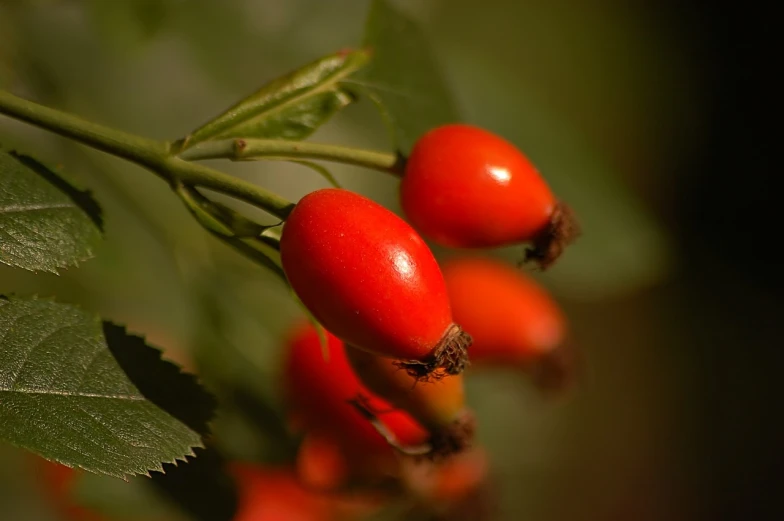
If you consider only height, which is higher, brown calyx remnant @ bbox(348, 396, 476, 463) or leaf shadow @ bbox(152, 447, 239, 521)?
brown calyx remnant @ bbox(348, 396, 476, 463)

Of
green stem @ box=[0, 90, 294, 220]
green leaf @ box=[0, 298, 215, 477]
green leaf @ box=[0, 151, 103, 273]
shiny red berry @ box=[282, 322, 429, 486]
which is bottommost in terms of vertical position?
green leaf @ box=[0, 298, 215, 477]

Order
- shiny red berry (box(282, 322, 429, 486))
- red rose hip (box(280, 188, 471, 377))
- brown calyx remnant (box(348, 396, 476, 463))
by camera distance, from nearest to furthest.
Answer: red rose hip (box(280, 188, 471, 377)) → brown calyx remnant (box(348, 396, 476, 463)) → shiny red berry (box(282, 322, 429, 486))

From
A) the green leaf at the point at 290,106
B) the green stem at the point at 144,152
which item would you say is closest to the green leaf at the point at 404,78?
the green leaf at the point at 290,106

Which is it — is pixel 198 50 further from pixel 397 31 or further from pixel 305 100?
pixel 305 100

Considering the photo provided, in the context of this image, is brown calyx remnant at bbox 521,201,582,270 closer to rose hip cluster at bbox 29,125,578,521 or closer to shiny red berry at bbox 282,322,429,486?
rose hip cluster at bbox 29,125,578,521

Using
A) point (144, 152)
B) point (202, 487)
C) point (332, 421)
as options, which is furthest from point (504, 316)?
point (144, 152)

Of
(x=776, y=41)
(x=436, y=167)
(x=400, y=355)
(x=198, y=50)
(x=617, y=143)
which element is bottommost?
(x=400, y=355)

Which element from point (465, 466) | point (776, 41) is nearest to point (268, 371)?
point (465, 466)

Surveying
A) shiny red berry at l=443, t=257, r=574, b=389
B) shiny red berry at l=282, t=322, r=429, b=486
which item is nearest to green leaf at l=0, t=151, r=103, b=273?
shiny red berry at l=282, t=322, r=429, b=486
